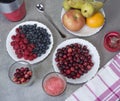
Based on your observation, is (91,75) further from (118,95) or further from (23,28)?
(23,28)

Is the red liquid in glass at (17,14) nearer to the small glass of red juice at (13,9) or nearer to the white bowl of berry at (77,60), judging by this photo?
the small glass of red juice at (13,9)

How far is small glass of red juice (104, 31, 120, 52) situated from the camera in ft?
2.90

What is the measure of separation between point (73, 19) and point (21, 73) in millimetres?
227

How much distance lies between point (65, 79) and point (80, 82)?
5cm

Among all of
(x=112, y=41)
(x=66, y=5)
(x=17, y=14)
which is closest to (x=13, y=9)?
(x=17, y=14)

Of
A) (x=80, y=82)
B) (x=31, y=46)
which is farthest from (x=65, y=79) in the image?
(x=31, y=46)

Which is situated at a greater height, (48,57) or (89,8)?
(89,8)

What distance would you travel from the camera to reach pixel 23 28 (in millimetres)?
909

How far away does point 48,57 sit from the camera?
885 mm

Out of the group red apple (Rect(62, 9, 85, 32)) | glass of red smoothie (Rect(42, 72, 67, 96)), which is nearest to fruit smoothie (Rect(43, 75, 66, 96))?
glass of red smoothie (Rect(42, 72, 67, 96))

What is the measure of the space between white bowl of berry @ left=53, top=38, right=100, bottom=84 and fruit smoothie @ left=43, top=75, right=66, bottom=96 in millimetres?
26

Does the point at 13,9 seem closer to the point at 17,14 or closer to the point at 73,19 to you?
the point at 17,14

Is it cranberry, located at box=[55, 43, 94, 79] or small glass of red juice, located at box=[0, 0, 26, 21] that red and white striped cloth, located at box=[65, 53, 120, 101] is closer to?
cranberry, located at box=[55, 43, 94, 79]

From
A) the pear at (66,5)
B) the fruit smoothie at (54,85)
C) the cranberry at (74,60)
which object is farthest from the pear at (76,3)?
the fruit smoothie at (54,85)
